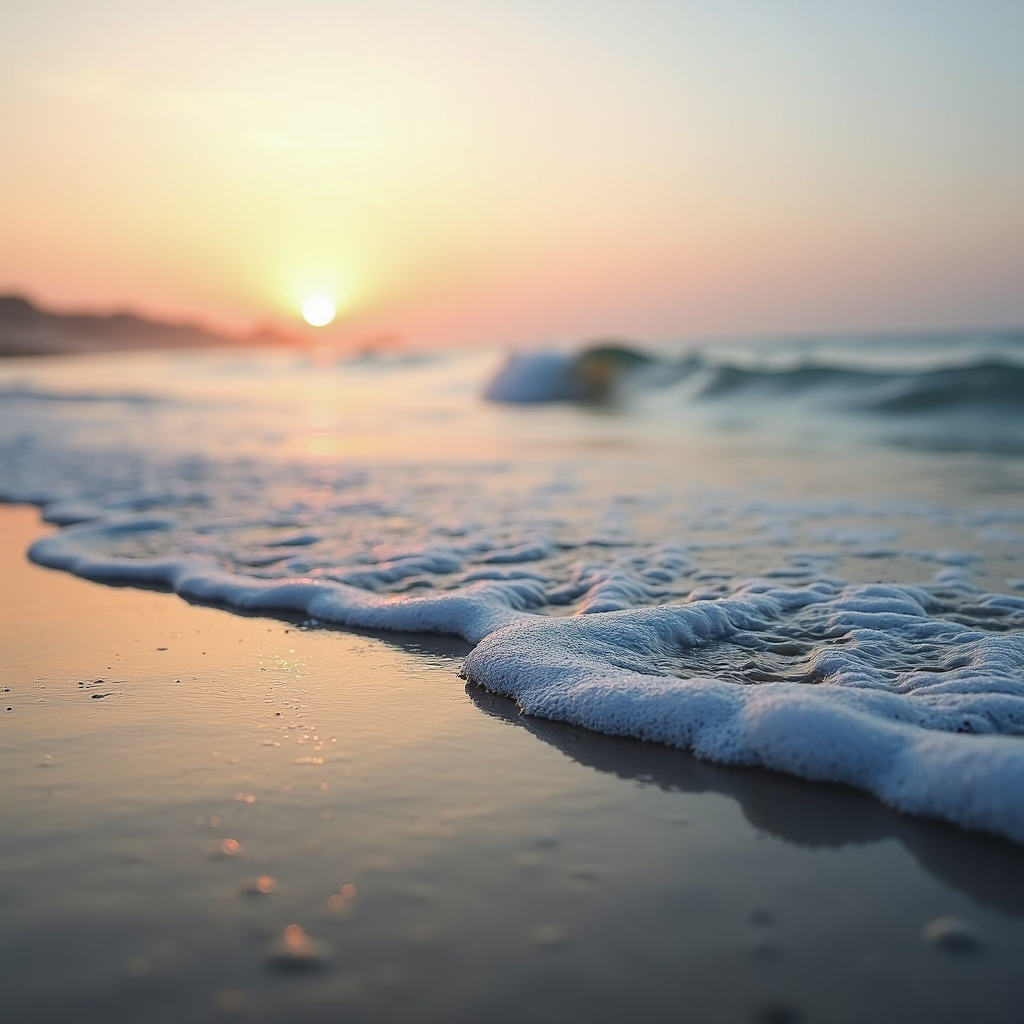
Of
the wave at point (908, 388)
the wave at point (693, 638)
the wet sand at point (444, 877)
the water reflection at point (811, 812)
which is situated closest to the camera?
the wet sand at point (444, 877)

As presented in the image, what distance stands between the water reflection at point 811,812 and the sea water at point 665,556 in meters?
0.06

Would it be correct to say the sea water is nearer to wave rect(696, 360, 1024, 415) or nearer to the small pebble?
wave rect(696, 360, 1024, 415)

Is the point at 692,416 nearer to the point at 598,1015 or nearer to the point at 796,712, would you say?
the point at 796,712

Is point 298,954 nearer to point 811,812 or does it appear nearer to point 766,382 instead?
point 811,812

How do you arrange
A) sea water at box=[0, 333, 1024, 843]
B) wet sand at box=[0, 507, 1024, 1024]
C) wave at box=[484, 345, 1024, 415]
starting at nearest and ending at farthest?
wet sand at box=[0, 507, 1024, 1024]
sea water at box=[0, 333, 1024, 843]
wave at box=[484, 345, 1024, 415]

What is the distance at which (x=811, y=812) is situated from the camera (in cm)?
230

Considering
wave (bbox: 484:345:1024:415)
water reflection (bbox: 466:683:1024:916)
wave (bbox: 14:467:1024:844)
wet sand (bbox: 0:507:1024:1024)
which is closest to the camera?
wet sand (bbox: 0:507:1024:1024)

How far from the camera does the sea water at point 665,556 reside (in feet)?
8.91

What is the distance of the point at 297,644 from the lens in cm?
362

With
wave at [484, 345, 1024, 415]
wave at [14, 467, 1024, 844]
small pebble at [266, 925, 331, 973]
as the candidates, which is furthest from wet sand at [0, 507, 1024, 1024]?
wave at [484, 345, 1024, 415]

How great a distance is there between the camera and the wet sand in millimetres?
1622

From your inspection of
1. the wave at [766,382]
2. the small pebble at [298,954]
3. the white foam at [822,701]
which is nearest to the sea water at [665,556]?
the white foam at [822,701]

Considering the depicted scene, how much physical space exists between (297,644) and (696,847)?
6.43 feet

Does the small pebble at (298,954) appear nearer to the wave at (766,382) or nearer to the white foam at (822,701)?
the white foam at (822,701)
